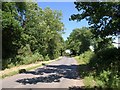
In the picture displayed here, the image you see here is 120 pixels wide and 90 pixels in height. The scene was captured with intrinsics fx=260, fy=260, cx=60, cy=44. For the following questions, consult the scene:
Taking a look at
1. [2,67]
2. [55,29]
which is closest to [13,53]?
[2,67]

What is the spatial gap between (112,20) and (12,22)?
42.4 ft

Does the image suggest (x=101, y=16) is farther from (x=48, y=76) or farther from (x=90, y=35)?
(x=90, y=35)

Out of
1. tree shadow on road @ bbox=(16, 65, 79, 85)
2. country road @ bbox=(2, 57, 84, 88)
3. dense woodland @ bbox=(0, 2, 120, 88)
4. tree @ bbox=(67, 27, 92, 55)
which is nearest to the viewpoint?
country road @ bbox=(2, 57, 84, 88)

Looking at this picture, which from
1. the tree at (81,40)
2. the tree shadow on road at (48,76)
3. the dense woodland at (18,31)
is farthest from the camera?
the tree at (81,40)

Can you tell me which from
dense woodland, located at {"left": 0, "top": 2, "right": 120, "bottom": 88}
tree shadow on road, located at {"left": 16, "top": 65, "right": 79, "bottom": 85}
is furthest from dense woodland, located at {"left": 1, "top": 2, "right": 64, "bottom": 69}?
tree shadow on road, located at {"left": 16, "top": 65, "right": 79, "bottom": 85}

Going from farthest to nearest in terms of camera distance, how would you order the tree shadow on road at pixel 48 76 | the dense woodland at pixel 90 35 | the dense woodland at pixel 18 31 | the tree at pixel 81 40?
the tree at pixel 81 40
the dense woodland at pixel 18 31
the dense woodland at pixel 90 35
the tree shadow on road at pixel 48 76

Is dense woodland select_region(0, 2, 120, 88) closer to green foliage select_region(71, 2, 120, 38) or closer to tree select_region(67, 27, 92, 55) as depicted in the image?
green foliage select_region(71, 2, 120, 38)

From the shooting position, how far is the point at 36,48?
2189 inches

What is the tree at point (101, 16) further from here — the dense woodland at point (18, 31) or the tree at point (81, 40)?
the tree at point (81, 40)

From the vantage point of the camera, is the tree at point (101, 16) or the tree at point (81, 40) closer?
the tree at point (101, 16)

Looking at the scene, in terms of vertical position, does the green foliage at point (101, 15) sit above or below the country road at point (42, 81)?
above

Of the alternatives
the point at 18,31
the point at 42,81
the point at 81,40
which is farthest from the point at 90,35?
the point at 81,40

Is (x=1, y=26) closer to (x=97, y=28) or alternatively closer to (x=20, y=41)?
(x=20, y=41)

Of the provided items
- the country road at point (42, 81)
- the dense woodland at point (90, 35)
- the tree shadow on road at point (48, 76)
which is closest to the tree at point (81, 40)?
the dense woodland at point (90, 35)
